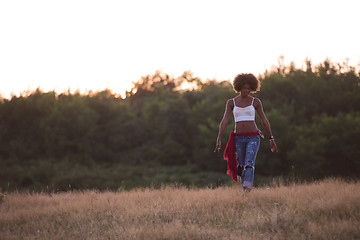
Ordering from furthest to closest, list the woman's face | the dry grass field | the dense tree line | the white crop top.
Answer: the dense tree line
the woman's face
the white crop top
the dry grass field

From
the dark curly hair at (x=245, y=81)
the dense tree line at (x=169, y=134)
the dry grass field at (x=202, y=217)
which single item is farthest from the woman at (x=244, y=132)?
the dense tree line at (x=169, y=134)

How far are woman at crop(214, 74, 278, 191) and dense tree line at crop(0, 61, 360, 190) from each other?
96.0 feet

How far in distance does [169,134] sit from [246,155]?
40559mm

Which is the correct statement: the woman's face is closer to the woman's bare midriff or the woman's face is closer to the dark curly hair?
the dark curly hair

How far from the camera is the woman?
21.0 feet

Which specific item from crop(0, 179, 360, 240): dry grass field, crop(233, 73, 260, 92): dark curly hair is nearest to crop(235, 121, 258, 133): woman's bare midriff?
crop(233, 73, 260, 92): dark curly hair

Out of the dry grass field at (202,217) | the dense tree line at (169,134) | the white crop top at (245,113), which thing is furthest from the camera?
the dense tree line at (169,134)

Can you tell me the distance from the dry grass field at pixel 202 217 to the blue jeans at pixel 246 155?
29 centimetres

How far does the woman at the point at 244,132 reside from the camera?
21.0ft

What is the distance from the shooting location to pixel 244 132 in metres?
6.43

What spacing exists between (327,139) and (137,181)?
784 inches

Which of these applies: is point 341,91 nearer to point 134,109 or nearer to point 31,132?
point 134,109

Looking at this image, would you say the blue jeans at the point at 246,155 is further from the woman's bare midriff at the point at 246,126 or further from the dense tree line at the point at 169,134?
the dense tree line at the point at 169,134

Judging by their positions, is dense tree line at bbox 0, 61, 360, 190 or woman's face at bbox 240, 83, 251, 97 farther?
dense tree line at bbox 0, 61, 360, 190
